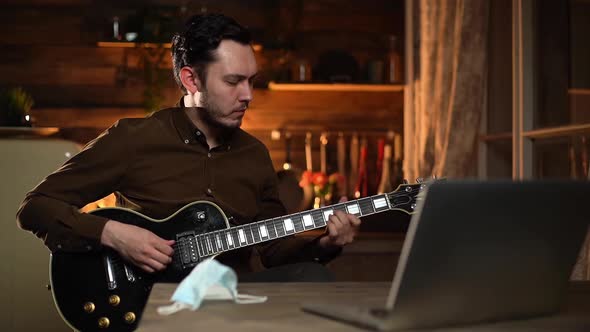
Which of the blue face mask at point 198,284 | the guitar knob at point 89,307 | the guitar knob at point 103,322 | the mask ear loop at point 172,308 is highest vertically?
the blue face mask at point 198,284

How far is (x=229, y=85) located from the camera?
2240 millimetres

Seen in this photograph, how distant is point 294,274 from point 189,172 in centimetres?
42

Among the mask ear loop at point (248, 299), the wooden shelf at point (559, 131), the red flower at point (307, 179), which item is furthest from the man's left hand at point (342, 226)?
the red flower at point (307, 179)

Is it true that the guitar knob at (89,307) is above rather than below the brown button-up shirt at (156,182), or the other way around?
below

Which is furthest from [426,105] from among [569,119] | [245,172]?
[245,172]

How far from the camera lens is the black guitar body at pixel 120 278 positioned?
1.96 m

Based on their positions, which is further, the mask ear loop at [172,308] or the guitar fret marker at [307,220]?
the guitar fret marker at [307,220]

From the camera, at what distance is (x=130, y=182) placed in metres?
2.18

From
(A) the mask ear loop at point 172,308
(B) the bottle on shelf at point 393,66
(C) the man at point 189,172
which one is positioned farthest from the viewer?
(B) the bottle on shelf at point 393,66

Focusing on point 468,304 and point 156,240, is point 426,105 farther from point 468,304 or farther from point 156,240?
point 468,304

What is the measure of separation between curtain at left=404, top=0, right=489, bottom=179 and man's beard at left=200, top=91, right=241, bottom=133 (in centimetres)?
106

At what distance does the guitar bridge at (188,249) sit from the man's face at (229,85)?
38 centimetres

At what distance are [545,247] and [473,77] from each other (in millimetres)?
2089

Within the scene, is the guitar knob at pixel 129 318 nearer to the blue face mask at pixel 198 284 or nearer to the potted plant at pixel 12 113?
the blue face mask at pixel 198 284
